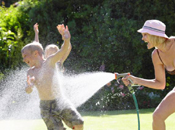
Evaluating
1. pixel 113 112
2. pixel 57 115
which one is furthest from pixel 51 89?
pixel 113 112

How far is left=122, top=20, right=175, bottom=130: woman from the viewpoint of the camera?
3.37 m

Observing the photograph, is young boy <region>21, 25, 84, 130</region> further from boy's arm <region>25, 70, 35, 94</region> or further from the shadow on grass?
the shadow on grass

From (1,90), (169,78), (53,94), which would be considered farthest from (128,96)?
(53,94)

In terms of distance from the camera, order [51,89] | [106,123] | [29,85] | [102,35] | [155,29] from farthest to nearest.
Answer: [102,35]
[106,123]
[51,89]
[29,85]
[155,29]

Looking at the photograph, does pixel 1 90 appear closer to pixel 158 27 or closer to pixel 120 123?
pixel 120 123

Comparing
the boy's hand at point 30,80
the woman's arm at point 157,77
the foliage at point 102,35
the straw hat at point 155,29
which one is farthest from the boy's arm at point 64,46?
the foliage at point 102,35

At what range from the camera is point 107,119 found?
6.90 meters

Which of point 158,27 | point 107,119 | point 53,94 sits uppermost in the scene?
point 158,27

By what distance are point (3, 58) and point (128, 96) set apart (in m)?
3.22

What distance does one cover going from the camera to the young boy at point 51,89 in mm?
4135

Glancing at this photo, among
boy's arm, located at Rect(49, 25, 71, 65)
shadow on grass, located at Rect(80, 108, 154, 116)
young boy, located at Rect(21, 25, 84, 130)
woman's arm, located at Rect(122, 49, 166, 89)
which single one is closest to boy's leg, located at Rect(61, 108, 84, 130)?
young boy, located at Rect(21, 25, 84, 130)

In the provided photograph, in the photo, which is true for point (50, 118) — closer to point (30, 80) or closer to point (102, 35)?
point (30, 80)

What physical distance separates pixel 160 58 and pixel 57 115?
1326 mm

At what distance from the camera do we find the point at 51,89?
13.9ft
